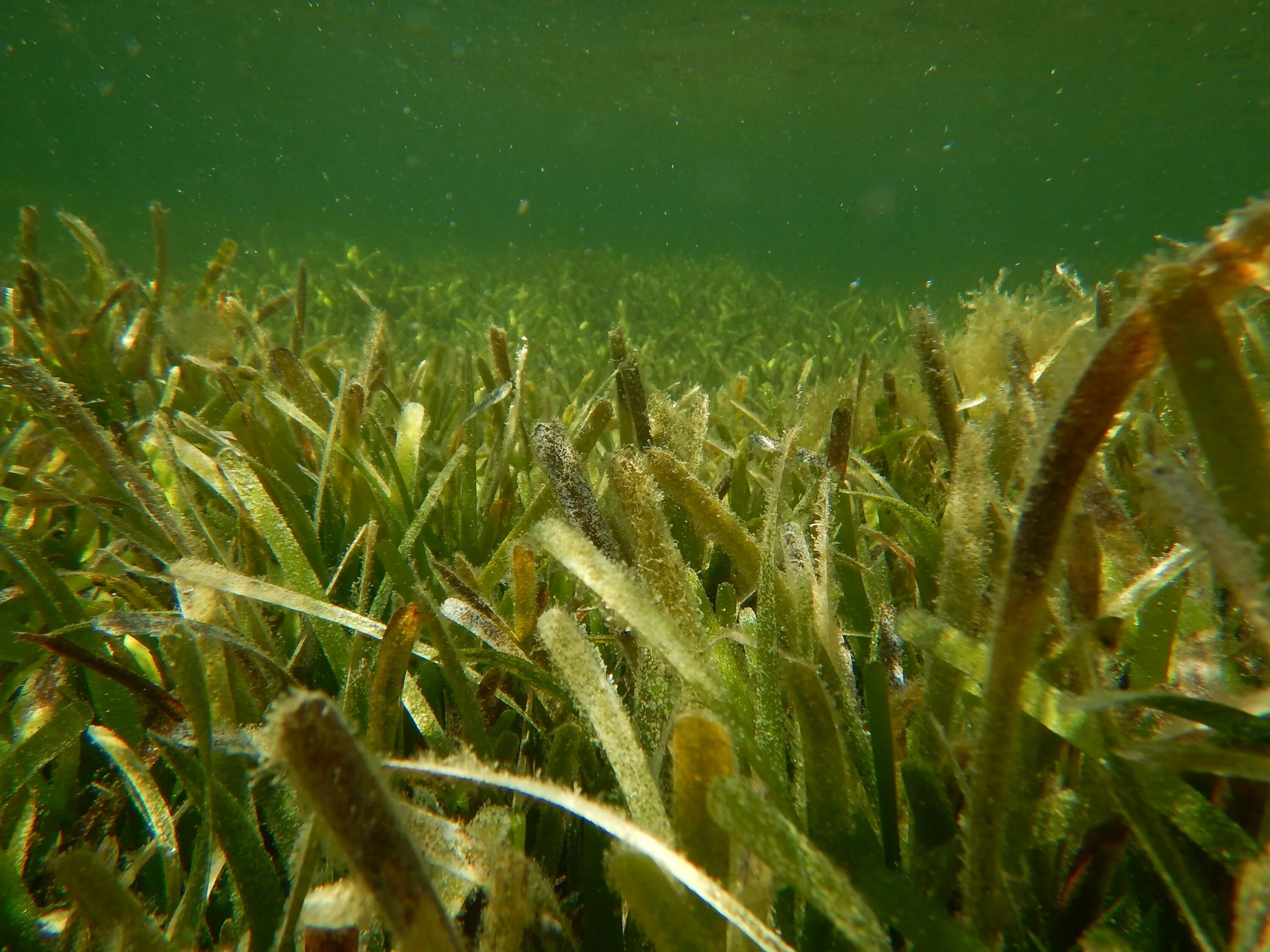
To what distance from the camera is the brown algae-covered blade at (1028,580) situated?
52 cm

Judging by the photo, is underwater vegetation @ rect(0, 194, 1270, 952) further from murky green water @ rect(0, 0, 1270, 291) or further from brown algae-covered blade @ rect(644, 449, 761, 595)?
murky green water @ rect(0, 0, 1270, 291)

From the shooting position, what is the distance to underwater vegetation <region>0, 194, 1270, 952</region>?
55cm

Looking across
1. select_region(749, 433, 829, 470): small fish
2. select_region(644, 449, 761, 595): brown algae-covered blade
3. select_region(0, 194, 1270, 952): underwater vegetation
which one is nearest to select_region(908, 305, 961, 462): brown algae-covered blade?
select_region(0, 194, 1270, 952): underwater vegetation

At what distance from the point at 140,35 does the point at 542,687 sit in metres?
72.0

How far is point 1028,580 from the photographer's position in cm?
57

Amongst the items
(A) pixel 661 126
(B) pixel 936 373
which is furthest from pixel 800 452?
(A) pixel 661 126

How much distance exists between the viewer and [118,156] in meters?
95.2

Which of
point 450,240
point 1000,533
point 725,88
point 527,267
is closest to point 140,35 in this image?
point 725,88

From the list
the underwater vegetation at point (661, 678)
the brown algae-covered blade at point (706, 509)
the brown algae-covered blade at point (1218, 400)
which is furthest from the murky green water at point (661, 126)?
the brown algae-covered blade at point (706, 509)

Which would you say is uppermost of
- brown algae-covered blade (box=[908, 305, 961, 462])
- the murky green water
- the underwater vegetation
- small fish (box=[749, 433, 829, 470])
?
the murky green water

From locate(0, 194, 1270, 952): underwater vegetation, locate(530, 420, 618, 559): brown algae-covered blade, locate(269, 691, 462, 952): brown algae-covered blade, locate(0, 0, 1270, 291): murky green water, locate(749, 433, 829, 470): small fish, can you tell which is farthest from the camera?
locate(0, 0, 1270, 291): murky green water

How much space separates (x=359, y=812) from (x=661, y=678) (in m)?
0.47

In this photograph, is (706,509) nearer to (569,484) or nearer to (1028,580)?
(569,484)

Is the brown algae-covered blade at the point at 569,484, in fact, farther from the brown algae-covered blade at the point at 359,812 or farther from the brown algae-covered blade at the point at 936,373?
the brown algae-covered blade at the point at 936,373
